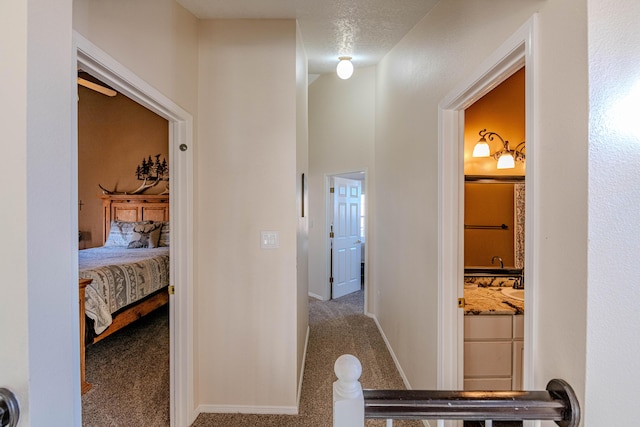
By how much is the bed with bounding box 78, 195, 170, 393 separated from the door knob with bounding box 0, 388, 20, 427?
6.32 feet

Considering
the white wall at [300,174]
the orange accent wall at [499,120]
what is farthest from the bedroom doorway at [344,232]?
the orange accent wall at [499,120]

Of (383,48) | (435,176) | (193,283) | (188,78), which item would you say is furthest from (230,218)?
(383,48)

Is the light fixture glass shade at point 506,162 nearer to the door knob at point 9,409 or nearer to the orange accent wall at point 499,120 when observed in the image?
the orange accent wall at point 499,120

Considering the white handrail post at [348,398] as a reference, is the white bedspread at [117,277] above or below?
below

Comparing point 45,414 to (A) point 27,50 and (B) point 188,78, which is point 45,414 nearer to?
(A) point 27,50

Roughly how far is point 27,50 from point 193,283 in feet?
5.23

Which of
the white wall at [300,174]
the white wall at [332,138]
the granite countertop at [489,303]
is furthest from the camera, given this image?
the white wall at [332,138]

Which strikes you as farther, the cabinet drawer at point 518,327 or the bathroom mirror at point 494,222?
the bathroom mirror at point 494,222

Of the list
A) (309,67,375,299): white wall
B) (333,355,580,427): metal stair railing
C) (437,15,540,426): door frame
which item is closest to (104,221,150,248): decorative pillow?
(309,67,375,299): white wall

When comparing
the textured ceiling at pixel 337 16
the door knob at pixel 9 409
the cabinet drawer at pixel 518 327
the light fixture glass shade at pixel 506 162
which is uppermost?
the textured ceiling at pixel 337 16

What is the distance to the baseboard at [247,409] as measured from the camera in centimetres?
214

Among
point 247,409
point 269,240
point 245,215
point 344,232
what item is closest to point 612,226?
point 269,240

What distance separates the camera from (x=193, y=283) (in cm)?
206

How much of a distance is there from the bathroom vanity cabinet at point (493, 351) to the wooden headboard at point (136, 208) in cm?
445
